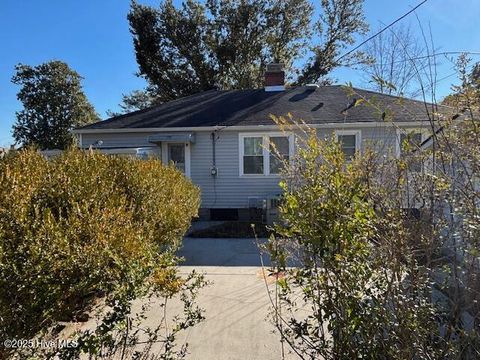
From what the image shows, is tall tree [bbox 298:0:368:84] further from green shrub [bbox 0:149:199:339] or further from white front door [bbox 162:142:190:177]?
green shrub [bbox 0:149:199:339]

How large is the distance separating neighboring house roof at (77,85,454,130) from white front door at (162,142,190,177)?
2.37 feet

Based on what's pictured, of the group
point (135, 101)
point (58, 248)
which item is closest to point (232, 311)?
point (58, 248)

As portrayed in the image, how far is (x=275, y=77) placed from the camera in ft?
47.4

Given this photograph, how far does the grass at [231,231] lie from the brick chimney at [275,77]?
6.28 meters

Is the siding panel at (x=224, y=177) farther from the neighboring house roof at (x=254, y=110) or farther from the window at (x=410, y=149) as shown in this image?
the window at (x=410, y=149)

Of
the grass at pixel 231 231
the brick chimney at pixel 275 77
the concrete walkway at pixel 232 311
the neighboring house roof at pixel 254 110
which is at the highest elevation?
the brick chimney at pixel 275 77

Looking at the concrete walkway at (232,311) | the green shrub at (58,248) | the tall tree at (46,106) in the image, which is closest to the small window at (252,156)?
the concrete walkway at (232,311)

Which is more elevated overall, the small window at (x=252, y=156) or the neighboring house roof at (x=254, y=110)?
the neighboring house roof at (x=254, y=110)

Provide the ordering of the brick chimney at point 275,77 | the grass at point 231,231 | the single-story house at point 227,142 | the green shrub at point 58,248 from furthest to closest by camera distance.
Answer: the brick chimney at point 275,77 < the single-story house at point 227,142 < the grass at point 231,231 < the green shrub at point 58,248

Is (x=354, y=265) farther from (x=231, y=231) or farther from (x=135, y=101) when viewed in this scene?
(x=135, y=101)

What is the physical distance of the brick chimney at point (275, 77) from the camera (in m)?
14.3

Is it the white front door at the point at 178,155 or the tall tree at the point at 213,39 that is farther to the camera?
the tall tree at the point at 213,39

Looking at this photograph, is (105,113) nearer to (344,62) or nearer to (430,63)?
(344,62)

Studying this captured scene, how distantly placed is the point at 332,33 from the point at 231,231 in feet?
66.1
